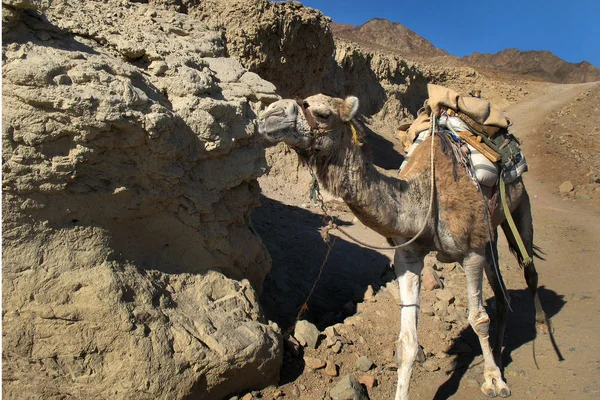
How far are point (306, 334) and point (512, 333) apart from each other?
270cm

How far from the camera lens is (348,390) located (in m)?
3.91

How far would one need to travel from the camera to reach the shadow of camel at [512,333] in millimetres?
4621

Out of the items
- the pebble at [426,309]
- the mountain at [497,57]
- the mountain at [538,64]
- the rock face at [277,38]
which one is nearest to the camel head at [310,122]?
the pebble at [426,309]

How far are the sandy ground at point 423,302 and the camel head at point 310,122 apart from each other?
2.25 metres

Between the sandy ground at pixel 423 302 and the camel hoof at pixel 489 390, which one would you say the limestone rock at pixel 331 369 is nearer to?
the sandy ground at pixel 423 302

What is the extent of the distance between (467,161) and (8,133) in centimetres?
362

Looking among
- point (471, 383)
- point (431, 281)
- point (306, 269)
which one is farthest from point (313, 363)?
point (431, 281)

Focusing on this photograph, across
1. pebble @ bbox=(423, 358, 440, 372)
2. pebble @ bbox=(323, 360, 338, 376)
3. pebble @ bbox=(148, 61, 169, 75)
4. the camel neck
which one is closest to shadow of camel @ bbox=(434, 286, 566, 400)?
pebble @ bbox=(423, 358, 440, 372)

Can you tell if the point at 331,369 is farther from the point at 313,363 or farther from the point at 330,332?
the point at 330,332

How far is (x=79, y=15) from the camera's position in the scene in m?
3.72

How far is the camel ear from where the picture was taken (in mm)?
3057

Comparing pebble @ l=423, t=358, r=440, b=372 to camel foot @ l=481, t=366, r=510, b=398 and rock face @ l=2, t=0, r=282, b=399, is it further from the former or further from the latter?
rock face @ l=2, t=0, r=282, b=399

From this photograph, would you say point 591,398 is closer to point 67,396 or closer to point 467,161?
point 467,161

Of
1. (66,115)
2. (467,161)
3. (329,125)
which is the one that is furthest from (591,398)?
(66,115)
